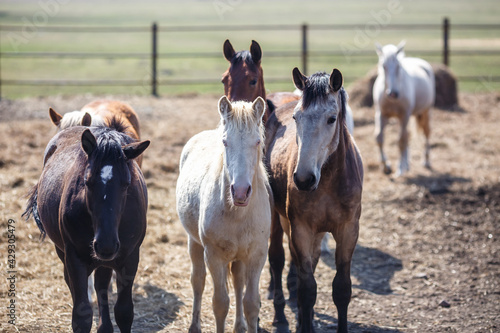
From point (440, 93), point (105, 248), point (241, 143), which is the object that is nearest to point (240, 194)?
point (241, 143)

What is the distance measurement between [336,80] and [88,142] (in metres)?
1.74

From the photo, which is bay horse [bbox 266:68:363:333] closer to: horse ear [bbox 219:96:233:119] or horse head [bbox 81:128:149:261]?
horse ear [bbox 219:96:233:119]

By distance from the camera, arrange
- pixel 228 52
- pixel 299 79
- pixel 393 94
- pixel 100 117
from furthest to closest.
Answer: pixel 393 94 < pixel 228 52 < pixel 100 117 < pixel 299 79

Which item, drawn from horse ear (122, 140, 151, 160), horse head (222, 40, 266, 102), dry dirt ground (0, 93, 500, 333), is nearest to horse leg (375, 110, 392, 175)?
dry dirt ground (0, 93, 500, 333)

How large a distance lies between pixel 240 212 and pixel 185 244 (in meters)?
2.74

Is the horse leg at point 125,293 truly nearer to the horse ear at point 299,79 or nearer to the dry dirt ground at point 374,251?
the dry dirt ground at point 374,251

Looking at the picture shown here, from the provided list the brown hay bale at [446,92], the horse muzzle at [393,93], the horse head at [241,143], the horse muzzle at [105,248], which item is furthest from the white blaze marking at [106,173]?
the brown hay bale at [446,92]

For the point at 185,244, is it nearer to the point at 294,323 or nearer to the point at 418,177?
the point at 294,323

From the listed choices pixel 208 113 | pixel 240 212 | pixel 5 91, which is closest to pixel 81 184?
pixel 240 212

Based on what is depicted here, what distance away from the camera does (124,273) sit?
3938 millimetres

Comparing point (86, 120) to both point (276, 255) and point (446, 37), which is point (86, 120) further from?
point (446, 37)

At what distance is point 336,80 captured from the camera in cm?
401

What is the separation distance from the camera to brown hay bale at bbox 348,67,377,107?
12773 mm

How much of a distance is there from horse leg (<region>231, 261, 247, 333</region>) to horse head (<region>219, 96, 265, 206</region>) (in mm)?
824
